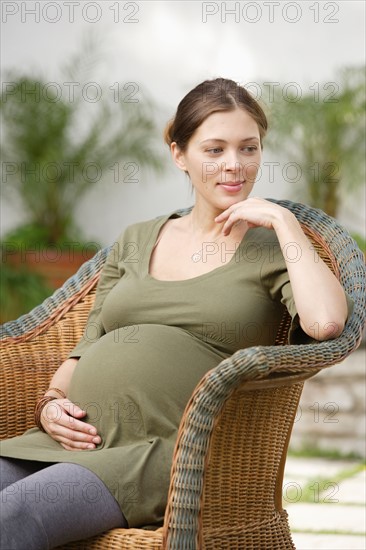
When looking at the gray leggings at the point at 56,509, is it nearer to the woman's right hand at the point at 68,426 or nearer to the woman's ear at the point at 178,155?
the woman's right hand at the point at 68,426

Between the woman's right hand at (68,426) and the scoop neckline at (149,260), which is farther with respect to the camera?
the scoop neckline at (149,260)

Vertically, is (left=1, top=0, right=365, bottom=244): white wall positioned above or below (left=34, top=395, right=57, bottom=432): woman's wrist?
above

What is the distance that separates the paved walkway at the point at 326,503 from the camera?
3139 mm

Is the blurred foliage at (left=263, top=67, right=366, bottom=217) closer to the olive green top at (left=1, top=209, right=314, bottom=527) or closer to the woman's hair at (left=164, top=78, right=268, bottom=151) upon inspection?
the woman's hair at (left=164, top=78, right=268, bottom=151)

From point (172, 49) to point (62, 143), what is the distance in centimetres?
92

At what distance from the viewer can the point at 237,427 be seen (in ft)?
5.91

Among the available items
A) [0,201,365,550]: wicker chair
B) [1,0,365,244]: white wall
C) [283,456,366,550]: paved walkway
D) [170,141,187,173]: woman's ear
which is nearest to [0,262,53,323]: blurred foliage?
[1,0,365,244]: white wall

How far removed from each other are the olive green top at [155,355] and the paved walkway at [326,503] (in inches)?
51.0

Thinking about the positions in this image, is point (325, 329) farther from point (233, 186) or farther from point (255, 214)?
point (233, 186)

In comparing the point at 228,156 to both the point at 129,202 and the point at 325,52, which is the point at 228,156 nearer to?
the point at 325,52

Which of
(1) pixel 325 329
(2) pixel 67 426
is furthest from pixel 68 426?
(1) pixel 325 329

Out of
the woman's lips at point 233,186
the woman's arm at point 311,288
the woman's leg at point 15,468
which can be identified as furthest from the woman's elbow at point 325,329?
the woman's leg at point 15,468

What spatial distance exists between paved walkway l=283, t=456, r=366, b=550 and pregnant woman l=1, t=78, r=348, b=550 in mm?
1287

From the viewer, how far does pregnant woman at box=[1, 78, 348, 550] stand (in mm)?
1716
